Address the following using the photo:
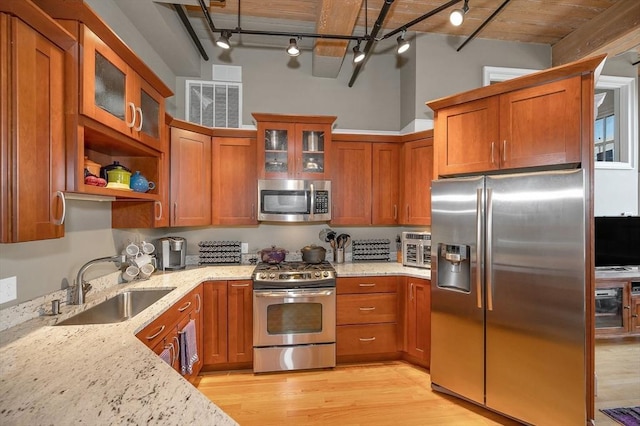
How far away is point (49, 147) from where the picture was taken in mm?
1312

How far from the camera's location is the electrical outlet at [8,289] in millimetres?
1428

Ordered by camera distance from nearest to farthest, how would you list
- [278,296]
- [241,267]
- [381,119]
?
[278,296] < [241,267] < [381,119]

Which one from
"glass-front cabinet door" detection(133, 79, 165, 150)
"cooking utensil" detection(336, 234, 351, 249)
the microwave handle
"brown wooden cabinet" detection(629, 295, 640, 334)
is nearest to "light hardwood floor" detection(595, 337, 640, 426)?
"brown wooden cabinet" detection(629, 295, 640, 334)

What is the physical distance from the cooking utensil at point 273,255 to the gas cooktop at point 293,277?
253mm

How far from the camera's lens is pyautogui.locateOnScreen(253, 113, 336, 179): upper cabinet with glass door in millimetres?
3037

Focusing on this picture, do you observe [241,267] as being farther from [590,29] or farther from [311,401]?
[590,29]

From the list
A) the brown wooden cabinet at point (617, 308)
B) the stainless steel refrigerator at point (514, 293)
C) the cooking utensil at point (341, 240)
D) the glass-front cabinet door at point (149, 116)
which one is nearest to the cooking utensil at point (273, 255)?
the cooking utensil at point (341, 240)

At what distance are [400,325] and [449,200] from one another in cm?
142

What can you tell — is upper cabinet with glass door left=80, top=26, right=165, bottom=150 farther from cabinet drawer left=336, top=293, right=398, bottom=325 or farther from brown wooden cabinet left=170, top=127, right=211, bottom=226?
cabinet drawer left=336, top=293, right=398, bottom=325

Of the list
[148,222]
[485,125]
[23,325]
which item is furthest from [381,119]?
[23,325]

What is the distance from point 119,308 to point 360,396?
2.05 meters

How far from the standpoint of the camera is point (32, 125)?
1.22 meters

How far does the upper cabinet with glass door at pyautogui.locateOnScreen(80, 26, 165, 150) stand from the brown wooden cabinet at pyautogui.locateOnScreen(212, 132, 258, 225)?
3.04ft

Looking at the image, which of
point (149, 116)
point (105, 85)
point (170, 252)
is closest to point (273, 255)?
point (170, 252)
